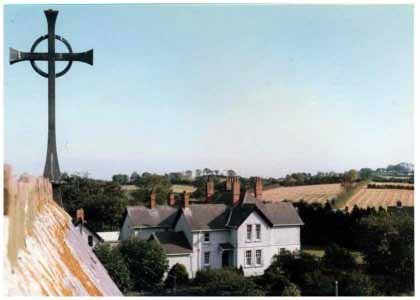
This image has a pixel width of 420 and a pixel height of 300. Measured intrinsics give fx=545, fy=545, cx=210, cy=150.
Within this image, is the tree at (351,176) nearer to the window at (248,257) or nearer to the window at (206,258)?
the window at (248,257)

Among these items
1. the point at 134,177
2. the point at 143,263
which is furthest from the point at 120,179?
the point at 143,263

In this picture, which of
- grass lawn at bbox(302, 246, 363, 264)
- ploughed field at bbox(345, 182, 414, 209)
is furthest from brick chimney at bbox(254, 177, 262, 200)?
ploughed field at bbox(345, 182, 414, 209)

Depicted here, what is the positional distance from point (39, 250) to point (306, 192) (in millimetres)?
33788

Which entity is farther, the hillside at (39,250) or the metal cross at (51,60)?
the metal cross at (51,60)

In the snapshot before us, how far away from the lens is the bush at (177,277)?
86.6 feet

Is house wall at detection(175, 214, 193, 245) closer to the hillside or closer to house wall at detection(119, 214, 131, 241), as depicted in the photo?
house wall at detection(119, 214, 131, 241)

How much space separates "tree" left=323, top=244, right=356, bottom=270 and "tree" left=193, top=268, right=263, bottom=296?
4045 mm

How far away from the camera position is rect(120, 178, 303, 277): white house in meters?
29.5

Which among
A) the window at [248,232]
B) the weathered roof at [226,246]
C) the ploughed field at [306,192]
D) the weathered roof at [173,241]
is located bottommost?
the weathered roof at [226,246]

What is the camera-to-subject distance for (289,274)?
26203mm

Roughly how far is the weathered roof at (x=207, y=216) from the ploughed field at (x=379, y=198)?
8646mm

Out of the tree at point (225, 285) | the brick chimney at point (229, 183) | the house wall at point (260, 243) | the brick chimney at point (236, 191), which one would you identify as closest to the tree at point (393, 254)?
the house wall at point (260, 243)

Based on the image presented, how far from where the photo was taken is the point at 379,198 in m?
33.4

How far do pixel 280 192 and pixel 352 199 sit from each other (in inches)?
180
